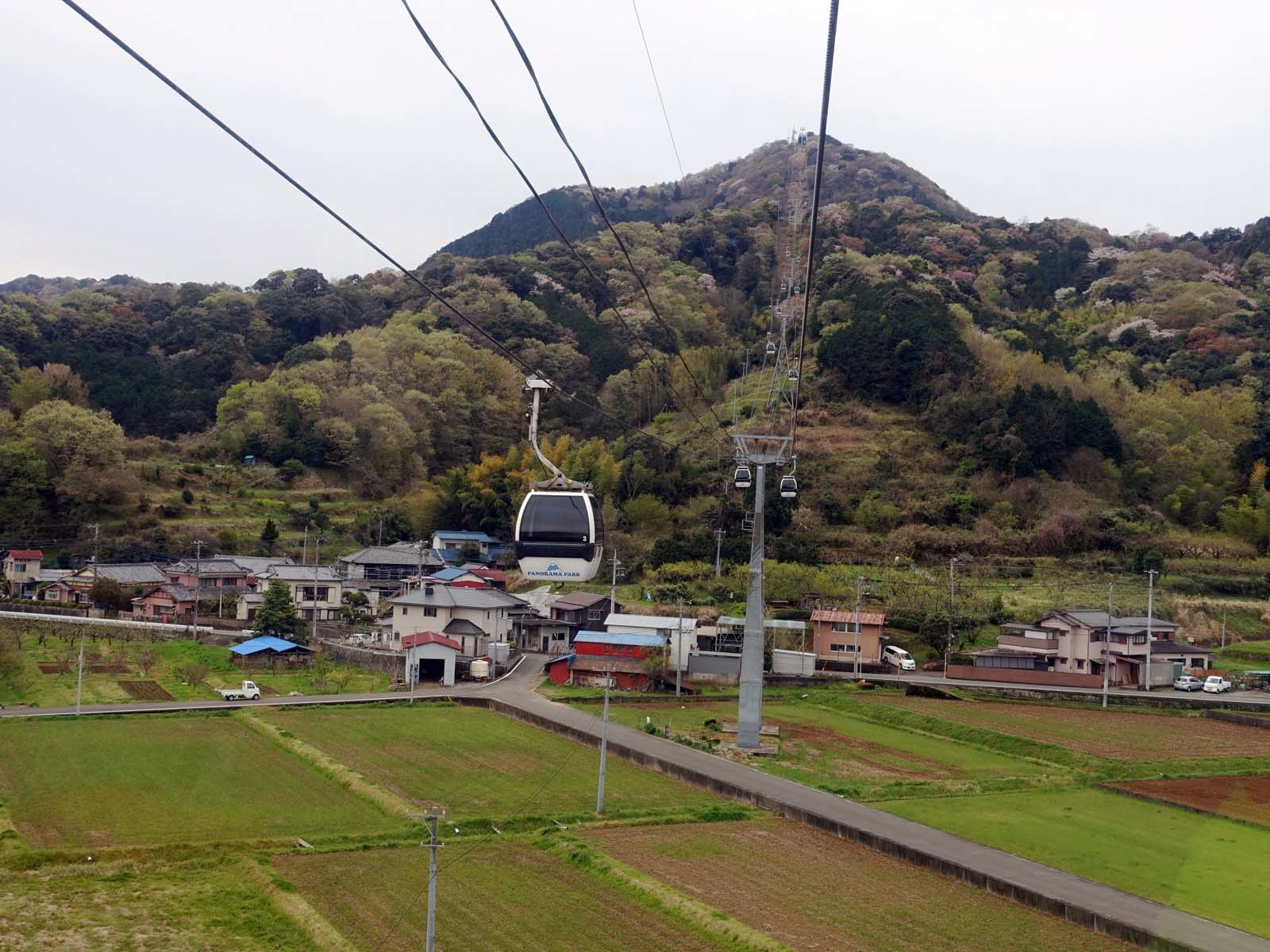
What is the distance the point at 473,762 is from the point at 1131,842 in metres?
10.4

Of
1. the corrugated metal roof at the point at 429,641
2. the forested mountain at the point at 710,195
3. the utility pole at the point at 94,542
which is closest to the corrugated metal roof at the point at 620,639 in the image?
the corrugated metal roof at the point at 429,641

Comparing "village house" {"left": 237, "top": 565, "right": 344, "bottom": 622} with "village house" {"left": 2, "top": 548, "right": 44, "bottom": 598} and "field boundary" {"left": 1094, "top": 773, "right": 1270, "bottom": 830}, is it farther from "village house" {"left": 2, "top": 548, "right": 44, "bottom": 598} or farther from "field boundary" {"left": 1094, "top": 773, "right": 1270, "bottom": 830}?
"field boundary" {"left": 1094, "top": 773, "right": 1270, "bottom": 830}

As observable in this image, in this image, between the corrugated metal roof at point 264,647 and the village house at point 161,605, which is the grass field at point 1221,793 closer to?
the corrugated metal roof at point 264,647

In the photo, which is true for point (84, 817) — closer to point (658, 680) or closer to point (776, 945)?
point (776, 945)

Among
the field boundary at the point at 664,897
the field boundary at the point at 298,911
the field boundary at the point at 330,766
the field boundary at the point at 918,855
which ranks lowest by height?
the field boundary at the point at 330,766

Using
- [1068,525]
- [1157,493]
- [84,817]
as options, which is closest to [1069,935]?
[84,817]

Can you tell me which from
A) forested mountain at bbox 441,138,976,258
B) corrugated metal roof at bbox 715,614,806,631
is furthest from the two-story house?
forested mountain at bbox 441,138,976,258

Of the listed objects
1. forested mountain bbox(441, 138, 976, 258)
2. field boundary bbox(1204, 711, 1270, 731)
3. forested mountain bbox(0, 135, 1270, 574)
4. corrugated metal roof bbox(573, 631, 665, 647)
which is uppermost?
forested mountain bbox(441, 138, 976, 258)

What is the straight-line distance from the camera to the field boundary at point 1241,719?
2459cm

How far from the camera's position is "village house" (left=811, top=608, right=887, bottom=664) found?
32062mm

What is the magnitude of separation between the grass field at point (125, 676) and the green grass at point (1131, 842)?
1562cm

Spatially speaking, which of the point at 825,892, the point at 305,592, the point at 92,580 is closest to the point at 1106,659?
the point at 825,892

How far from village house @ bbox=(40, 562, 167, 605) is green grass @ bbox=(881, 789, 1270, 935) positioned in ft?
89.8

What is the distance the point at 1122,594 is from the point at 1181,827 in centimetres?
2103
